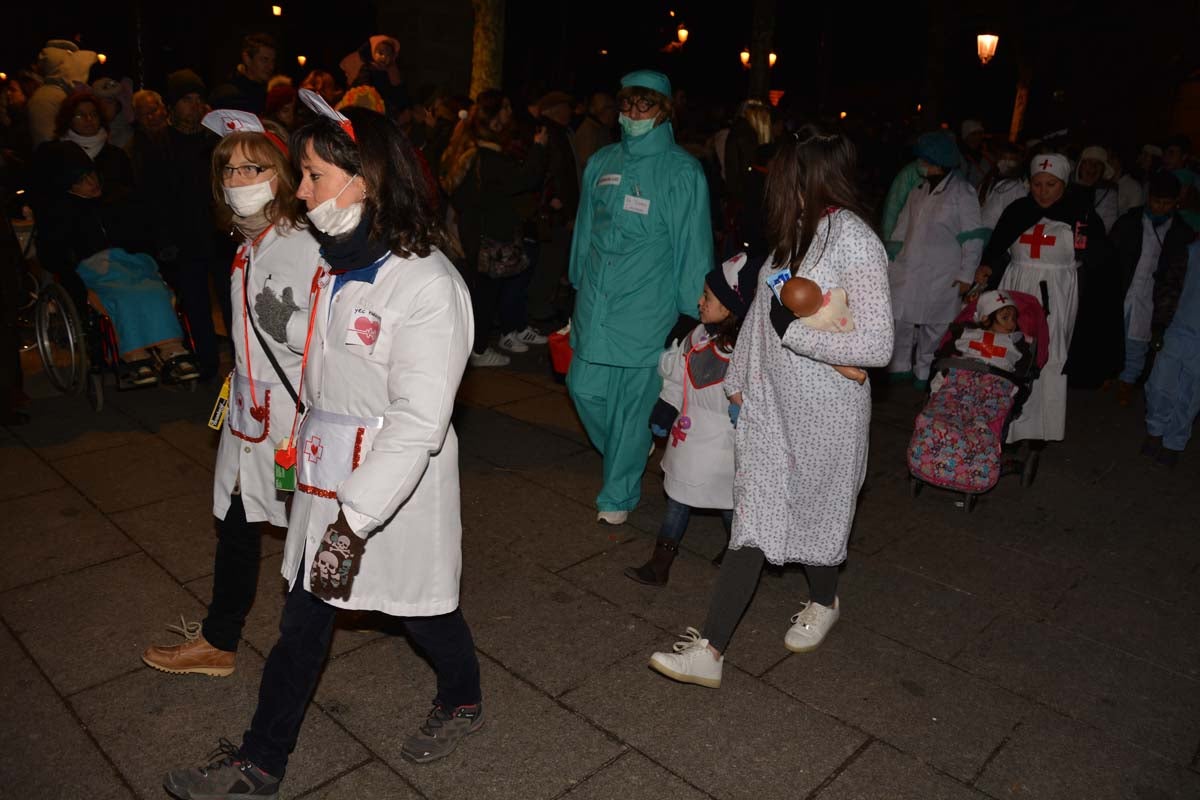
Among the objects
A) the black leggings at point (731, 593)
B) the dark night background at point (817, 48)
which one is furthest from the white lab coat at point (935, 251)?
the dark night background at point (817, 48)

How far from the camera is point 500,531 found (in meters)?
5.01

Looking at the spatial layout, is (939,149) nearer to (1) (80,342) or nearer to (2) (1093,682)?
(2) (1093,682)

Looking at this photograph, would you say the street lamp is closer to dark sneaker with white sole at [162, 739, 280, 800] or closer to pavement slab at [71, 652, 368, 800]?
pavement slab at [71, 652, 368, 800]

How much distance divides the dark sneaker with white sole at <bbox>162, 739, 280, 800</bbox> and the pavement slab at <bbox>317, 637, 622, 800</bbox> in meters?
0.45

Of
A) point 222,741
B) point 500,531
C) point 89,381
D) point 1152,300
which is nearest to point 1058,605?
point 500,531

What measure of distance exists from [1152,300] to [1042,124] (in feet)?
107

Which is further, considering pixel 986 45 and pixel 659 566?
pixel 986 45

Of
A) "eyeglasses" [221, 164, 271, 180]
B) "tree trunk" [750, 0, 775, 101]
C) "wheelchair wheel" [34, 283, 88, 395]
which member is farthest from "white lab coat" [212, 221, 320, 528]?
"tree trunk" [750, 0, 775, 101]

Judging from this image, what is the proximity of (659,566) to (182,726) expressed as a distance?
83.0 inches

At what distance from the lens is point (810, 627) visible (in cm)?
404

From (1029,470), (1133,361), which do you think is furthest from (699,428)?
(1133,361)

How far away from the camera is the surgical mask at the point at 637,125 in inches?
183

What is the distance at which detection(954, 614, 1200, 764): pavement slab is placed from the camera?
3660 mm

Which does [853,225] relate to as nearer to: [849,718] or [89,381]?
[849,718]
